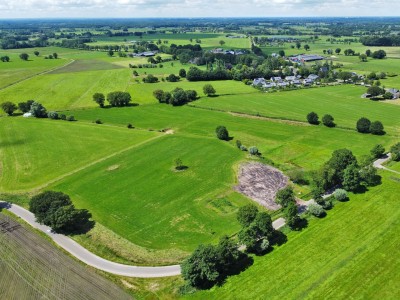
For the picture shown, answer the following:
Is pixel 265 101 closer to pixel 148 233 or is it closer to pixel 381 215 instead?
pixel 381 215

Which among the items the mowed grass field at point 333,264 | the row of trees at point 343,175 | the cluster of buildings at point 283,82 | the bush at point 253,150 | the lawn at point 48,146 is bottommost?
the cluster of buildings at point 283,82

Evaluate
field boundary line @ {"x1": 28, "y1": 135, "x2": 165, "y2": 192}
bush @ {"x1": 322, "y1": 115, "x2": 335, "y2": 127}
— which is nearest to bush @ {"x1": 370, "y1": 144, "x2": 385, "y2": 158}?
bush @ {"x1": 322, "y1": 115, "x2": 335, "y2": 127}

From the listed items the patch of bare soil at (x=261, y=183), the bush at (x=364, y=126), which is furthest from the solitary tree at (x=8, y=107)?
the bush at (x=364, y=126)

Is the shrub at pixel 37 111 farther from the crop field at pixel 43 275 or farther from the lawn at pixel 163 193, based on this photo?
the crop field at pixel 43 275

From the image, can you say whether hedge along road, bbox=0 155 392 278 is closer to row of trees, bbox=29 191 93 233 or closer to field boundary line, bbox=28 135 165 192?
row of trees, bbox=29 191 93 233

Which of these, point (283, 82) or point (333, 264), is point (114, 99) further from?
point (333, 264)

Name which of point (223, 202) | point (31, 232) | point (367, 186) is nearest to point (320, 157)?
point (367, 186)

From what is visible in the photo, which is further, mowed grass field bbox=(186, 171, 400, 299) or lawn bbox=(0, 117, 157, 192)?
lawn bbox=(0, 117, 157, 192)
